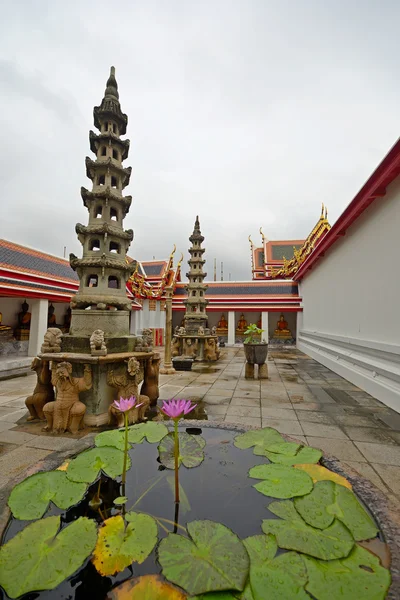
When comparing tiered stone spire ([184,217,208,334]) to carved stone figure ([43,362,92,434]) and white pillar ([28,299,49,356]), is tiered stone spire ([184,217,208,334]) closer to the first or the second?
white pillar ([28,299,49,356])

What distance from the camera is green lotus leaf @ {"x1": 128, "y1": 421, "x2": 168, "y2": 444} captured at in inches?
99.1

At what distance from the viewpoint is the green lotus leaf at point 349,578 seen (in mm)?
1033

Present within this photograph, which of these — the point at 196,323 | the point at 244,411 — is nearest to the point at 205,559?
the point at 244,411

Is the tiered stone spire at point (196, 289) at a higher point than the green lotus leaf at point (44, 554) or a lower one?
higher

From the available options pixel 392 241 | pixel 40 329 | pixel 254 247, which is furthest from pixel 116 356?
pixel 254 247

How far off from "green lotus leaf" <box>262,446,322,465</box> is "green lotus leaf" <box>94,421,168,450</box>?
1.01m

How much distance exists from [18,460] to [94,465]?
1.82m

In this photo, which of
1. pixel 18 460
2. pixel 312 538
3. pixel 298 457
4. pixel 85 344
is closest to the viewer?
pixel 312 538

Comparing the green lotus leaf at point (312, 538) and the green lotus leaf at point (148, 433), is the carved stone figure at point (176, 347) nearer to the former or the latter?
the green lotus leaf at point (148, 433)

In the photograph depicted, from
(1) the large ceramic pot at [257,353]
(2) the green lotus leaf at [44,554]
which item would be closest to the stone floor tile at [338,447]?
(2) the green lotus leaf at [44,554]

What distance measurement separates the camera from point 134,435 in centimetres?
259

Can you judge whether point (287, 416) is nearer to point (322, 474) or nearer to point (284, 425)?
point (284, 425)

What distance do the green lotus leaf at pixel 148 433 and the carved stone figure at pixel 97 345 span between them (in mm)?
1733

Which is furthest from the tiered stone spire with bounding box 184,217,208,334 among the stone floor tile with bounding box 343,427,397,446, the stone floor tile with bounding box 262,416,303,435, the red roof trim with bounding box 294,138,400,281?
the stone floor tile with bounding box 343,427,397,446
